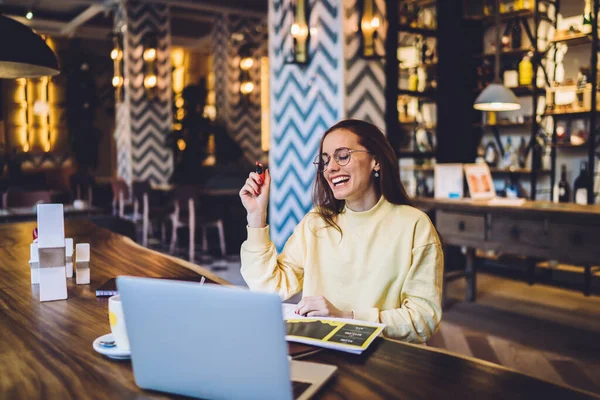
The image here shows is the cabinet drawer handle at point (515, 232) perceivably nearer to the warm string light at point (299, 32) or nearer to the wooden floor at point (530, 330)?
the wooden floor at point (530, 330)

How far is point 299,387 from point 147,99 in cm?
892

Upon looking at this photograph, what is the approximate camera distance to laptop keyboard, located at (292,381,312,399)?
986mm

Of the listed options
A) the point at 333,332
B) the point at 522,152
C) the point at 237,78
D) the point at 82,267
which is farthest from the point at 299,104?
the point at 237,78

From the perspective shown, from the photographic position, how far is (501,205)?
397cm

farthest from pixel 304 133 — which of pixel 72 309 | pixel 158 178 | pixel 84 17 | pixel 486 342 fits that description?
pixel 84 17

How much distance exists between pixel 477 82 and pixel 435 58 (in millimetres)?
546

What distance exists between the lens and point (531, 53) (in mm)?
5449

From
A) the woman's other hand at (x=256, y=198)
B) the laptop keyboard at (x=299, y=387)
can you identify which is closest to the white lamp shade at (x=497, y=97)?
the woman's other hand at (x=256, y=198)

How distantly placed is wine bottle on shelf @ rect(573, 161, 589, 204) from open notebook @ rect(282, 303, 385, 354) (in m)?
4.24

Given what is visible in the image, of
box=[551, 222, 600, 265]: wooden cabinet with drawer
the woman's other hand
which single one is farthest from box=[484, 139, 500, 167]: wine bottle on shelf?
the woman's other hand

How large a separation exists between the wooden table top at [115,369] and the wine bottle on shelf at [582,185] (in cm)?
429

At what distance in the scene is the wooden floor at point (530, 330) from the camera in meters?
3.26

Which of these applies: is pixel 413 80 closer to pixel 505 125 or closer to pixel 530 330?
pixel 505 125

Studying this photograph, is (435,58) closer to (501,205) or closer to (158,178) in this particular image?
(501,205)
